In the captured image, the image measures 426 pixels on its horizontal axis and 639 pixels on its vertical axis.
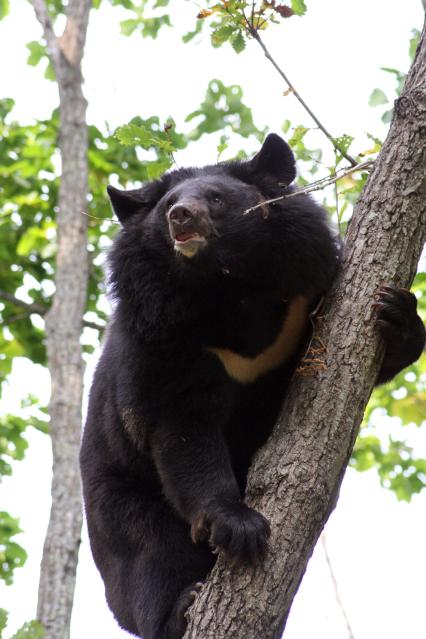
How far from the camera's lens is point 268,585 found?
3420mm

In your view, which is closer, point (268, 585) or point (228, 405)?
point (268, 585)

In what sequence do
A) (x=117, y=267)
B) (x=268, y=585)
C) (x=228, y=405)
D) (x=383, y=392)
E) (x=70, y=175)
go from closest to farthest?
(x=268, y=585)
(x=228, y=405)
(x=117, y=267)
(x=70, y=175)
(x=383, y=392)

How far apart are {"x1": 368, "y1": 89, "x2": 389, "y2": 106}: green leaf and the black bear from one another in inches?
72.5

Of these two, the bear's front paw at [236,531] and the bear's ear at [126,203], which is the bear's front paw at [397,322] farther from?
the bear's ear at [126,203]

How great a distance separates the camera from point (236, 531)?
11.9 ft

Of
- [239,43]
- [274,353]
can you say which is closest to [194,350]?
[274,353]

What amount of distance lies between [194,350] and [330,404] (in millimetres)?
979

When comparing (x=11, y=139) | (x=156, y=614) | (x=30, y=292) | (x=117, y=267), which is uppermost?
(x=11, y=139)

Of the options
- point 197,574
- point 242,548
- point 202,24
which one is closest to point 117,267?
point 197,574

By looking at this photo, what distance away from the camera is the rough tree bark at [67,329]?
712 centimetres

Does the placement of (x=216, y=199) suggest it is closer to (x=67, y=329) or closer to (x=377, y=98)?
(x=377, y=98)

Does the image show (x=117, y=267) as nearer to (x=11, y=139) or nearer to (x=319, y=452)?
(x=319, y=452)

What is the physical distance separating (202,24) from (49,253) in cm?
294

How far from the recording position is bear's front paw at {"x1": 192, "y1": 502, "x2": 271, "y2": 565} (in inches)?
136
